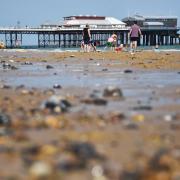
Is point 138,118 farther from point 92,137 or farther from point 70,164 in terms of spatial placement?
point 70,164

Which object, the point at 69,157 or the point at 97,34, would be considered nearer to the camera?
the point at 69,157

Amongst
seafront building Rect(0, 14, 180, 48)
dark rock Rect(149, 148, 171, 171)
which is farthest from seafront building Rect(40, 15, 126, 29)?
dark rock Rect(149, 148, 171, 171)

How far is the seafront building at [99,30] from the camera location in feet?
327

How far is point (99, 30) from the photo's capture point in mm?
99812

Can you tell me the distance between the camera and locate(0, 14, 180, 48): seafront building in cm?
9975

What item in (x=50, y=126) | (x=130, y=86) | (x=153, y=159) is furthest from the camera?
(x=130, y=86)

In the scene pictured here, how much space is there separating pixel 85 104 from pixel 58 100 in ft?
1.83

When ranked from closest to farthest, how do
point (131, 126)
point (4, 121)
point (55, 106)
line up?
point (131, 126) → point (4, 121) → point (55, 106)

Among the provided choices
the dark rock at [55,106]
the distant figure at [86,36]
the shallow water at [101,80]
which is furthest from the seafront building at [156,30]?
the dark rock at [55,106]

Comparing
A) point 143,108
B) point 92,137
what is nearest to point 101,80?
point 143,108

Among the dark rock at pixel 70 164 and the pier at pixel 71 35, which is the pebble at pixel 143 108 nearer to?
the dark rock at pixel 70 164

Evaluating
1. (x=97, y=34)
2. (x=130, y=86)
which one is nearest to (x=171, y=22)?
(x=97, y=34)

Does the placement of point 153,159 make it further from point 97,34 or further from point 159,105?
point 97,34

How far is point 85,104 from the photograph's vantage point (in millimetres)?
5711
